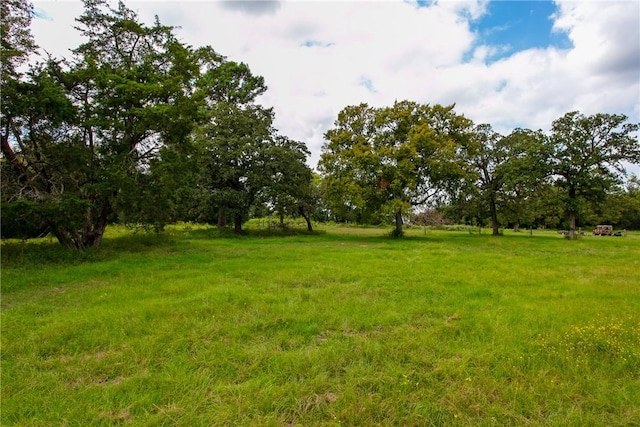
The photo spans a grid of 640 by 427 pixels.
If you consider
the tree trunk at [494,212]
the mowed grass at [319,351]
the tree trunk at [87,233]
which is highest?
the tree trunk at [494,212]

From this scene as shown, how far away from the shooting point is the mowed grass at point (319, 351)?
9.98ft

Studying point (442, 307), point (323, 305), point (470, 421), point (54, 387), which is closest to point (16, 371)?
point (54, 387)

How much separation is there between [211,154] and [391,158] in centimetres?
1282

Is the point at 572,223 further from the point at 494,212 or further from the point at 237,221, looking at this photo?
the point at 237,221

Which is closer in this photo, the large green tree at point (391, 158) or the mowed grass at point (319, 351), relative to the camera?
the mowed grass at point (319, 351)

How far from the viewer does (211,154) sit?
72.8 feet

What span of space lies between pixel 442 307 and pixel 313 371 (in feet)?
10.8

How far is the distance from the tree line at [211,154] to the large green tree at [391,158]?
10cm

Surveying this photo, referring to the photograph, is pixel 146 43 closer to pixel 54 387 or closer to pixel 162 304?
pixel 162 304

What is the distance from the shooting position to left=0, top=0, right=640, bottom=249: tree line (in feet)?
35.2

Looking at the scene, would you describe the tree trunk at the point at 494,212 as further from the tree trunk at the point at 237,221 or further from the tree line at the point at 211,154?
the tree trunk at the point at 237,221

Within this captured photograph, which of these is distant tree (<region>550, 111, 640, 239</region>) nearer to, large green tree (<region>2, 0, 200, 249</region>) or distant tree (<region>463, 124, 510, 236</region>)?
distant tree (<region>463, 124, 510, 236</region>)

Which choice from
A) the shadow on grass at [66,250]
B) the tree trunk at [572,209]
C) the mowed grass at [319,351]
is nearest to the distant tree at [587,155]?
the tree trunk at [572,209]

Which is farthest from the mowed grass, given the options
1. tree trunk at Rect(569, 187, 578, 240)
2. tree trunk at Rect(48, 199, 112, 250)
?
tree trunk at Rect(569, 187, 578, 240)
